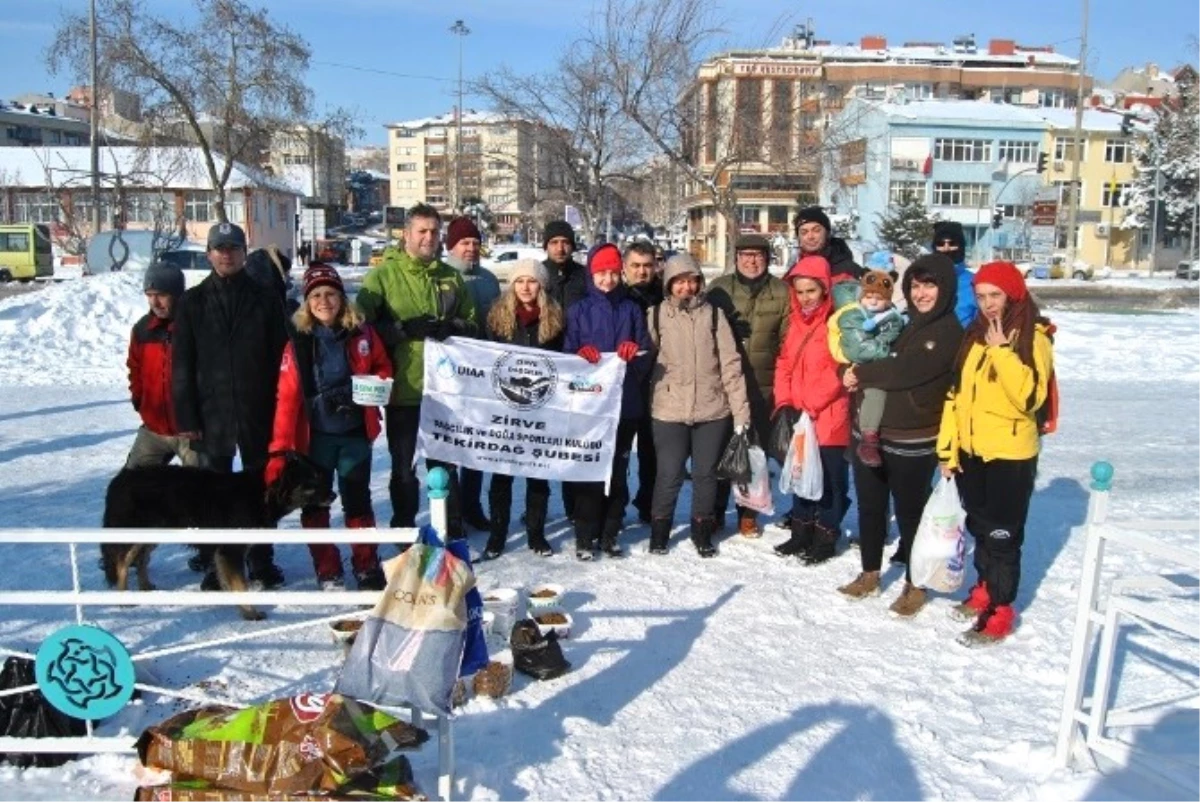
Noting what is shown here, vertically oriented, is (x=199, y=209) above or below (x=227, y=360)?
above

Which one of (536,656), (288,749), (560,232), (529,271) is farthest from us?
(560,232)

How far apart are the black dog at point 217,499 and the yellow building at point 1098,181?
216 ft

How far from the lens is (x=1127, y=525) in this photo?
11.6 ft

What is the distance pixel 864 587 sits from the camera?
19.1 ft

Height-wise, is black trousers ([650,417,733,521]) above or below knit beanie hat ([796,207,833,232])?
below

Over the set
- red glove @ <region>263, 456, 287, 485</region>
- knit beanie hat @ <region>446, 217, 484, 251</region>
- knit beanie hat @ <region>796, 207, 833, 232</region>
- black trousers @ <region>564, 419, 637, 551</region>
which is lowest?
black trousers @ <region>564, 419, 637, 551</region>

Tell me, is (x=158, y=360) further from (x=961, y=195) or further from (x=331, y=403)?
(x=961, y=195)

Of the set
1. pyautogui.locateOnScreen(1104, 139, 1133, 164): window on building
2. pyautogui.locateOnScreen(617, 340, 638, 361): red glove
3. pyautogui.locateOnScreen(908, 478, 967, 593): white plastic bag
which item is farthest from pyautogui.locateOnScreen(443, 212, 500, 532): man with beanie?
pyautogui.locateOnScreen(1104, 139, 1133, 164): window on building

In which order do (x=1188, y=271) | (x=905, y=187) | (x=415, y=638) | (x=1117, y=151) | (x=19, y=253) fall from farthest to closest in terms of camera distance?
1. (x=1117, y=151)
2. (x=905, y=187)
3. (x=1188, y=271)
4. (x=19, y=253)
5. (x=415, y=638)

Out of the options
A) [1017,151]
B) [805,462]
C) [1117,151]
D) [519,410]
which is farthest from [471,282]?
[1117,151]

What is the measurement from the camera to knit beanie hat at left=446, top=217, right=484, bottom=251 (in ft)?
21.9

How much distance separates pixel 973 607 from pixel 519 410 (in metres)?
3.01

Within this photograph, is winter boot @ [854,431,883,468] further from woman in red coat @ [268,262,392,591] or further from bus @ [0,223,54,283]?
bus @ [0,223,54,283]

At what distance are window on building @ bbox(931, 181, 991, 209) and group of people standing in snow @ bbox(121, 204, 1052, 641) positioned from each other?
60309 millimetres
